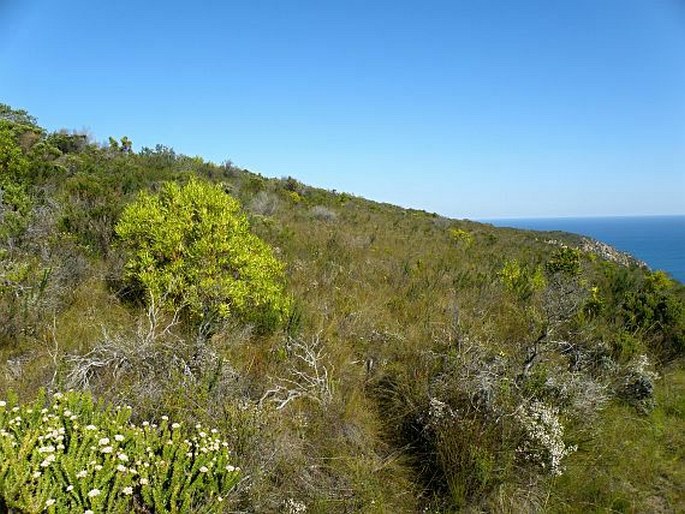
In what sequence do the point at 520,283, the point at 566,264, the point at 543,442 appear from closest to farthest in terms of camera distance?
1. the point at 543,442
2. the point at 520,283
3. the point at 566,264

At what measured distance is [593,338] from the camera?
611cm

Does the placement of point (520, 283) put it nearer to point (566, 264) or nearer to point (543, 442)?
point (566, 264)

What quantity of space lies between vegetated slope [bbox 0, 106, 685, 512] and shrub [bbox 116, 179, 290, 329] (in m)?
0.23

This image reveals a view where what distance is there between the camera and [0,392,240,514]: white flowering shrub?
1.92 metres

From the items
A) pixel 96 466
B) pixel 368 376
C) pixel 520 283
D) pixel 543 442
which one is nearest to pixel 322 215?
pixel 520 283

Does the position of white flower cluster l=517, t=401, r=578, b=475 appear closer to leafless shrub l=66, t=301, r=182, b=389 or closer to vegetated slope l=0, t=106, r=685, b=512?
vegetated slope l=0, t=106, r=685, b=512

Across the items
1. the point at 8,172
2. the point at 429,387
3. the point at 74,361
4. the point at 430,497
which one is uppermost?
the point at 8,172

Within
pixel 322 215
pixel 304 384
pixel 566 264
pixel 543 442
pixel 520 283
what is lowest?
pixel 543 442

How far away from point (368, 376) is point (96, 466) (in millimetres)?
3064

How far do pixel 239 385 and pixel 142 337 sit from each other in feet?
3.32

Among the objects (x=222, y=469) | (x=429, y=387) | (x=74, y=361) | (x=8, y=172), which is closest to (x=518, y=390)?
(x=429, y=387)

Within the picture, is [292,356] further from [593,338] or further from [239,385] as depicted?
[593,338]

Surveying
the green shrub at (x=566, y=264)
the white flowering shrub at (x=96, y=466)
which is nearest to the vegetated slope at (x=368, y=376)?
the white flowering shrub at (x=96, y=466)

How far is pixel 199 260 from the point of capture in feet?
15.8
